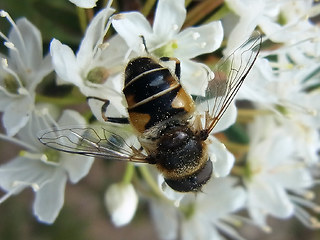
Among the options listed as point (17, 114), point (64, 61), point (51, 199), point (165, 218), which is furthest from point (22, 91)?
point (165, 218)

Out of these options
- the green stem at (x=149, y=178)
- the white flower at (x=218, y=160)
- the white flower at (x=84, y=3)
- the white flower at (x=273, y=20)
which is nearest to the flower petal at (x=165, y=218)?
the green stem at (x=149, y=178)

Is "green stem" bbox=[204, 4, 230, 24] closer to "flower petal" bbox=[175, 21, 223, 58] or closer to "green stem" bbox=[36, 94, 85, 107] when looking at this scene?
"flower petal" bbox=[175, 21, 223, 58]

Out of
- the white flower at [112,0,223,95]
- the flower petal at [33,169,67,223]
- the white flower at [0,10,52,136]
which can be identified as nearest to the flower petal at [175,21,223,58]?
the white flower at [112,0,223,95]

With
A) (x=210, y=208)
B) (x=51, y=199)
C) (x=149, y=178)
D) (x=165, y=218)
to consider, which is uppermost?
(x=51, y=199)

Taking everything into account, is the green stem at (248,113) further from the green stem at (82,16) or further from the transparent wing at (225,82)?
the green stem at (82,16)

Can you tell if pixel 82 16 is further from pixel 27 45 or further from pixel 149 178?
pixel 149 178
